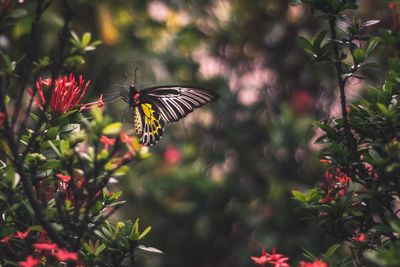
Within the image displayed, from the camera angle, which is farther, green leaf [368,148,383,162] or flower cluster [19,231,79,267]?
green leaf [368,148,383,162]

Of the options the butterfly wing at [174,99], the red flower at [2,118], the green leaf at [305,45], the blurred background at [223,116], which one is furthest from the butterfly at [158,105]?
the red flower at [2,118]

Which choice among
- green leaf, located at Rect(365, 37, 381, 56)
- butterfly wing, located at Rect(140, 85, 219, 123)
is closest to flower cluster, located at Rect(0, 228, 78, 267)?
green leaf, located at Rect(365, 37, 381, 56)

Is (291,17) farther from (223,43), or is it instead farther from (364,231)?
(364,231)

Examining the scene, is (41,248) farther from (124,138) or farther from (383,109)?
(383,109)

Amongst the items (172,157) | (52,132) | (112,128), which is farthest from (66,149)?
(172,157)

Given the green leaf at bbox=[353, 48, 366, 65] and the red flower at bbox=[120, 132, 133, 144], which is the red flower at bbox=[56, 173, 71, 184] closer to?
the red flower at bbox=[120, 132, 133, 144]

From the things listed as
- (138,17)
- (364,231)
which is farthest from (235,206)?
(364,231)
